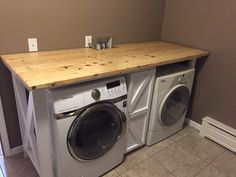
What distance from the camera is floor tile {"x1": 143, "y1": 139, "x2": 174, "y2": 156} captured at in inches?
82.3

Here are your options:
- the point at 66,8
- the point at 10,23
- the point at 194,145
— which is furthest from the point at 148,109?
the point at 10,23

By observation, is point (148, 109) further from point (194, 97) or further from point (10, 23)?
point (10, 23)

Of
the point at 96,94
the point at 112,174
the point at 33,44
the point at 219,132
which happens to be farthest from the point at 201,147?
the point at 33,44

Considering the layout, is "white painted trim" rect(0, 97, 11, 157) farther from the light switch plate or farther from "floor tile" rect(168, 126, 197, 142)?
"floor tile" rect(168, 126, 197, 142)

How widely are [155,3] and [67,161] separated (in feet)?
6.61

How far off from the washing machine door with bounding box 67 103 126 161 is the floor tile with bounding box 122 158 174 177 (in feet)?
1.19

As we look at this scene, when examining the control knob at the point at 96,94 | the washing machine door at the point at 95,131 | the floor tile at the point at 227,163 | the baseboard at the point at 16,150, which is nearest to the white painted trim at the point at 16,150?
the baseboard at the point at 16,150

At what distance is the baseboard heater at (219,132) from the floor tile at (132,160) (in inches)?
31.3

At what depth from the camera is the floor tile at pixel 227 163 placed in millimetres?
1914

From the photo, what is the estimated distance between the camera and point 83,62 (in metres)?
1.61

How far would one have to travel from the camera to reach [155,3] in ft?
8.11

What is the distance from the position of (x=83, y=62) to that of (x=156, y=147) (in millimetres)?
1203

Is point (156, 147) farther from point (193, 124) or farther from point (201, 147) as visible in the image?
point (193, 124)

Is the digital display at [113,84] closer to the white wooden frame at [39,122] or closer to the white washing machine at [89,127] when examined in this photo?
the white washing machine at [89,127]
